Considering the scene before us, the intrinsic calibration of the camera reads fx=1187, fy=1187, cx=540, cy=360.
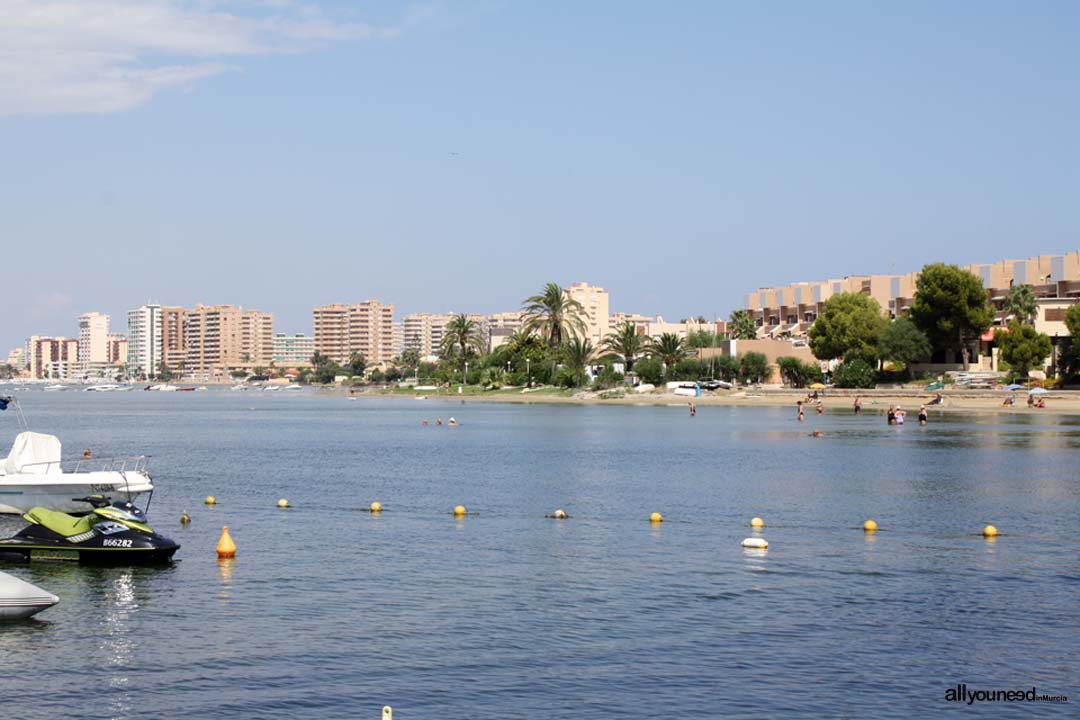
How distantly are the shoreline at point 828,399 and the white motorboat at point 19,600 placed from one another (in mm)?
96143

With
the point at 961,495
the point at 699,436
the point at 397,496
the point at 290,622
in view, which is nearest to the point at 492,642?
the point at 290,622

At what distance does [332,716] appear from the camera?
55.9 ft

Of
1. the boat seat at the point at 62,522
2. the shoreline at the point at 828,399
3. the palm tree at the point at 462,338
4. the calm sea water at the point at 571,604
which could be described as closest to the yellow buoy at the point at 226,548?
the calm sea water at the point at 571,604

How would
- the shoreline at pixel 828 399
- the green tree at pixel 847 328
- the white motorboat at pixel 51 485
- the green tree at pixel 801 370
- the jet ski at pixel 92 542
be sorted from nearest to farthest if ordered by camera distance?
the jet ski at pixel 92 542 → the white motorboat at pixel 51 485 → the shoreline at pixel 828 399 → the green tree at pixel 847 328 → the green tree at pixel 801 370

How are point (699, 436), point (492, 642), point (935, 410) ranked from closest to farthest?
point (492, 642) → point (699, 436) → point (935, 410)

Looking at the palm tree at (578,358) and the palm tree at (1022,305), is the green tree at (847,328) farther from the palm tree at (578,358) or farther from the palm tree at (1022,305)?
the palm tree at (578,358)

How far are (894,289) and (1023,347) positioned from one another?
51.2m

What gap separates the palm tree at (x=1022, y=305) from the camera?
12606 centimetres

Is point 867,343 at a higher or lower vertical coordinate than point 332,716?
higher

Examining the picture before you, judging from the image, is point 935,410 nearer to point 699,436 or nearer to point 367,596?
point 699,436

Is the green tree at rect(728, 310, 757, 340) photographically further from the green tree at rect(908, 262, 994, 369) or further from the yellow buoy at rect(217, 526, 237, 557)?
the yellow buoy at rect(217, 526, 237, 557)

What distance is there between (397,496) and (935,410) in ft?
263

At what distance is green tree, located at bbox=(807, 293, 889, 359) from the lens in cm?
13238

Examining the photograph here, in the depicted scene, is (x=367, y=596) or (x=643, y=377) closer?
(x=367, y=596)
